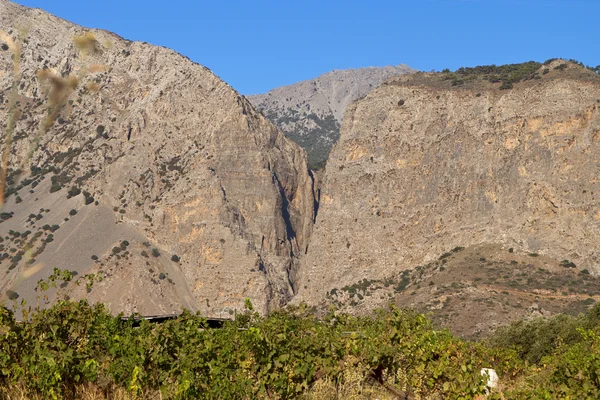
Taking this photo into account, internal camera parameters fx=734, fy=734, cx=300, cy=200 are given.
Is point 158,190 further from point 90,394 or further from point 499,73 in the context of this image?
point 90,394

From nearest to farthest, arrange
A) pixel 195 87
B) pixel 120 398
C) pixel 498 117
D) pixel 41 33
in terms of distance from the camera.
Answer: pixel 120 398 < pixel 498 117 < pixel 195 87 < pixel 41 33

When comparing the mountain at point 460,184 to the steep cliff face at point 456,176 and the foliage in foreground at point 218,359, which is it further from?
the foliage in foreground at point 218,359

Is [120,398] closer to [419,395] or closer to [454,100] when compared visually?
[419,395]

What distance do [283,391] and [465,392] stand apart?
11.8ft

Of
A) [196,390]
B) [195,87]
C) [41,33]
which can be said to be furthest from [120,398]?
[41,33]

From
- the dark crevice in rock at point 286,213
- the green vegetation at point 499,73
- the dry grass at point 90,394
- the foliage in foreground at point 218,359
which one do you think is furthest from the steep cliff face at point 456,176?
the dry grass at point 90,394

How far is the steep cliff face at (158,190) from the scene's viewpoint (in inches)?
3967

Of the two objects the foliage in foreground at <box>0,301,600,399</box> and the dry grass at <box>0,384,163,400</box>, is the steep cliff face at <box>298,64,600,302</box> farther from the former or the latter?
the dry grass at <box>0,384,163,400</box>

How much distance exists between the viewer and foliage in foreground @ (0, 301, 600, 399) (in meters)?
13.7

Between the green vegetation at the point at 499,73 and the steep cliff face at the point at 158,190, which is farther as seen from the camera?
the steep cliff face at the point at 158,190

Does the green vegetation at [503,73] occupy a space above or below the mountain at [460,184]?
above

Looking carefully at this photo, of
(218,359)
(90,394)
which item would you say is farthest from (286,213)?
(90,394)

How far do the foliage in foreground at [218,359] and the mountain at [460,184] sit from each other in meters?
56.1

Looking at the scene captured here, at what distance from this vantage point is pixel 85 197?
366 ft
